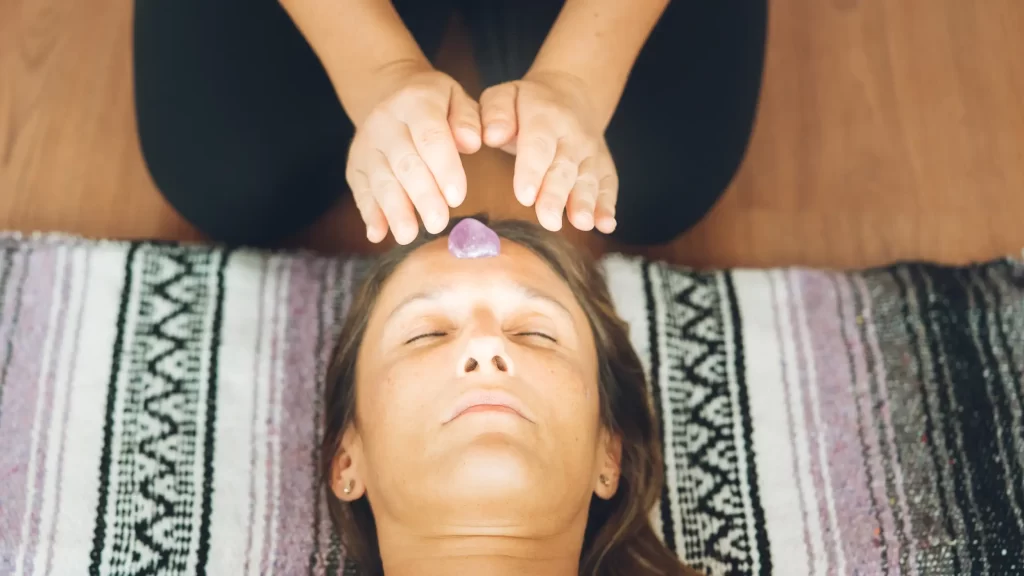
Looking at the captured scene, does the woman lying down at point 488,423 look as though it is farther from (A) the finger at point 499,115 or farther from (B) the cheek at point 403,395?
(A) the finger at point 499,115

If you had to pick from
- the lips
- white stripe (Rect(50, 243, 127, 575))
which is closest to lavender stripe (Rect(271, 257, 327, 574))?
white stripe (Rect(50, 243, 127, 575))

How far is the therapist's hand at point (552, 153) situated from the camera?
28.4 inches

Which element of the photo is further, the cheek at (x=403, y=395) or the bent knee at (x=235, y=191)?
the bent knee at (x=235, y=191)

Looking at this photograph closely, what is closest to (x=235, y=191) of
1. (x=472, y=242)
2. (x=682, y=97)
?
(x=472, y=242)

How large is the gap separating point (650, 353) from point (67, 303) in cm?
80

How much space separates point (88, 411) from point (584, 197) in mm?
715

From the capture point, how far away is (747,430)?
3.47ft

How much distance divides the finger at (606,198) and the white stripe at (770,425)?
16.9 inches

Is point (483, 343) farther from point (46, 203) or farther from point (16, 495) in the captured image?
point (46, 203)

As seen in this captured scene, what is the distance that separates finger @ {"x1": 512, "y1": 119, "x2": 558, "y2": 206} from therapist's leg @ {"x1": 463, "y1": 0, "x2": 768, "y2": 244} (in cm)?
40

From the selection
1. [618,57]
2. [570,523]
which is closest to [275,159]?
[618,57]

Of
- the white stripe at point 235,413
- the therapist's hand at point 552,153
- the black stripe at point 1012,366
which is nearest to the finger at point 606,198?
the therapist's hand at point 552,153

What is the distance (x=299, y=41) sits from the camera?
1.11 m

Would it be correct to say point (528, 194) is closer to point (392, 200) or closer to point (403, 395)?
point (392, 200)
